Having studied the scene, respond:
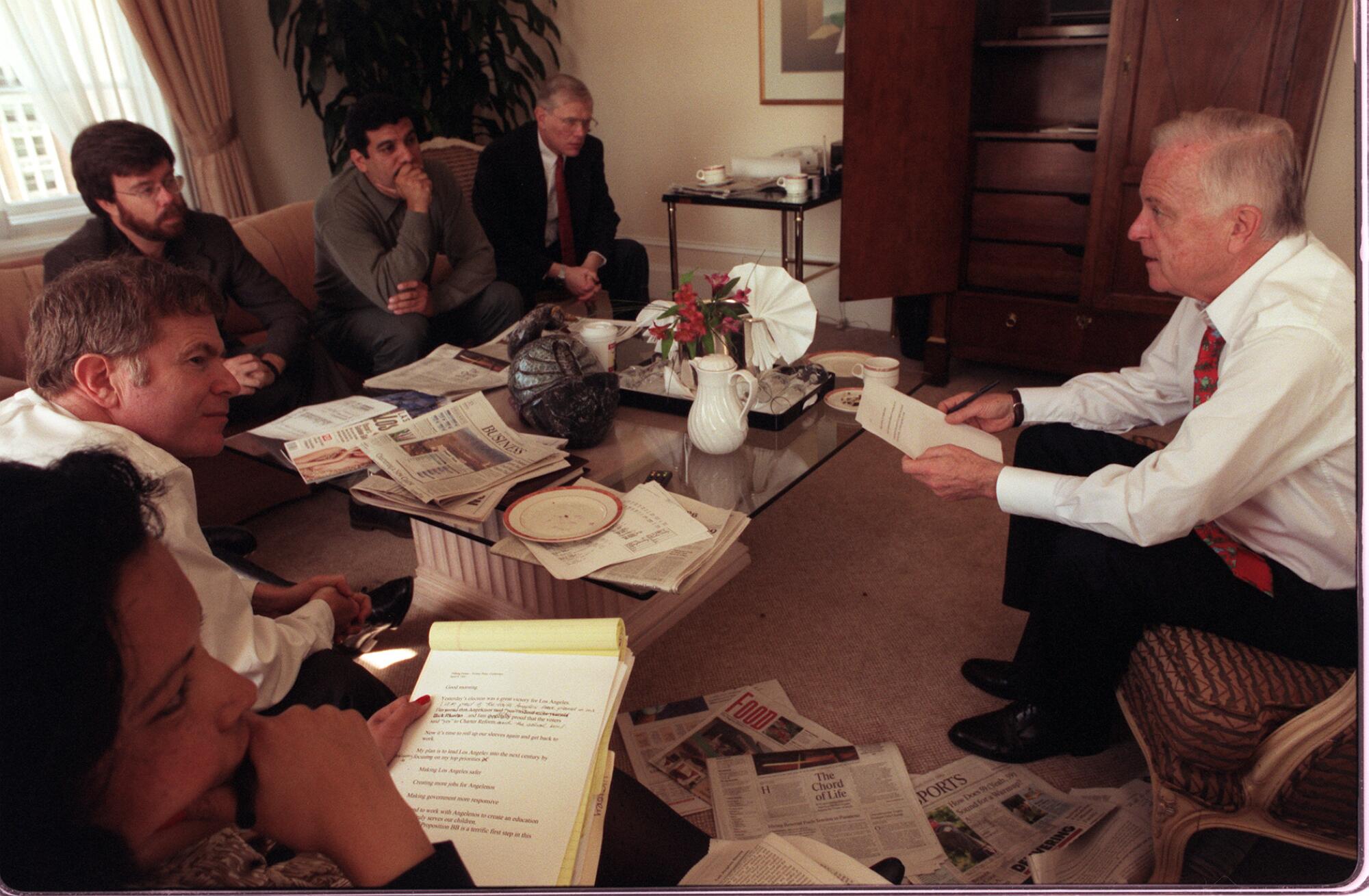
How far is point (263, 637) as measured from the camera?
60cm

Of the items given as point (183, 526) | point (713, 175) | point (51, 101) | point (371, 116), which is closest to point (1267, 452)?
point (183, 526)

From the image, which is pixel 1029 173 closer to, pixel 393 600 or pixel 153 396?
pixel 393 600

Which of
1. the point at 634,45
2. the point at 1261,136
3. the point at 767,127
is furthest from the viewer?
the point at 767,127

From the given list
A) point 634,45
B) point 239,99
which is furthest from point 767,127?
point 239,99

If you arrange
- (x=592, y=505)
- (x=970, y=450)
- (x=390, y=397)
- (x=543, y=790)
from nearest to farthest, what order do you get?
1. (x=543, y=790)
2. (x=592, y=505)
3. (x=970, y=450)
4. (x=390, y=397)

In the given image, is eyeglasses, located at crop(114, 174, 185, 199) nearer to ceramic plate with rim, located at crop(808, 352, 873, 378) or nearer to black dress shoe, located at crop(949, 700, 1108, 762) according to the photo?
ceramic plate with rim, located at crop(808, 352, 873, 378)

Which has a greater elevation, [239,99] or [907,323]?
[239,99]

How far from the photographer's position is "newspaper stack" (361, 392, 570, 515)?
1067 mm

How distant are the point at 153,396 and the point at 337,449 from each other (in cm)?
70

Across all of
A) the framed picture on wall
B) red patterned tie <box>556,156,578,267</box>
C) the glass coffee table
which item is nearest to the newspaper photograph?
the glass coffee table

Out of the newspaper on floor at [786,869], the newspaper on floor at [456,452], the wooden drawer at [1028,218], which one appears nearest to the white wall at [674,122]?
the wooden drawer at [1028,218]

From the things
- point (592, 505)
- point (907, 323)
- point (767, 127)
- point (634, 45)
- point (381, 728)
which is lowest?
point (907, 323)

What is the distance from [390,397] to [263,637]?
0.89 metres

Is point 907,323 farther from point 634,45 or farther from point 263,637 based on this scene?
point 263,637
